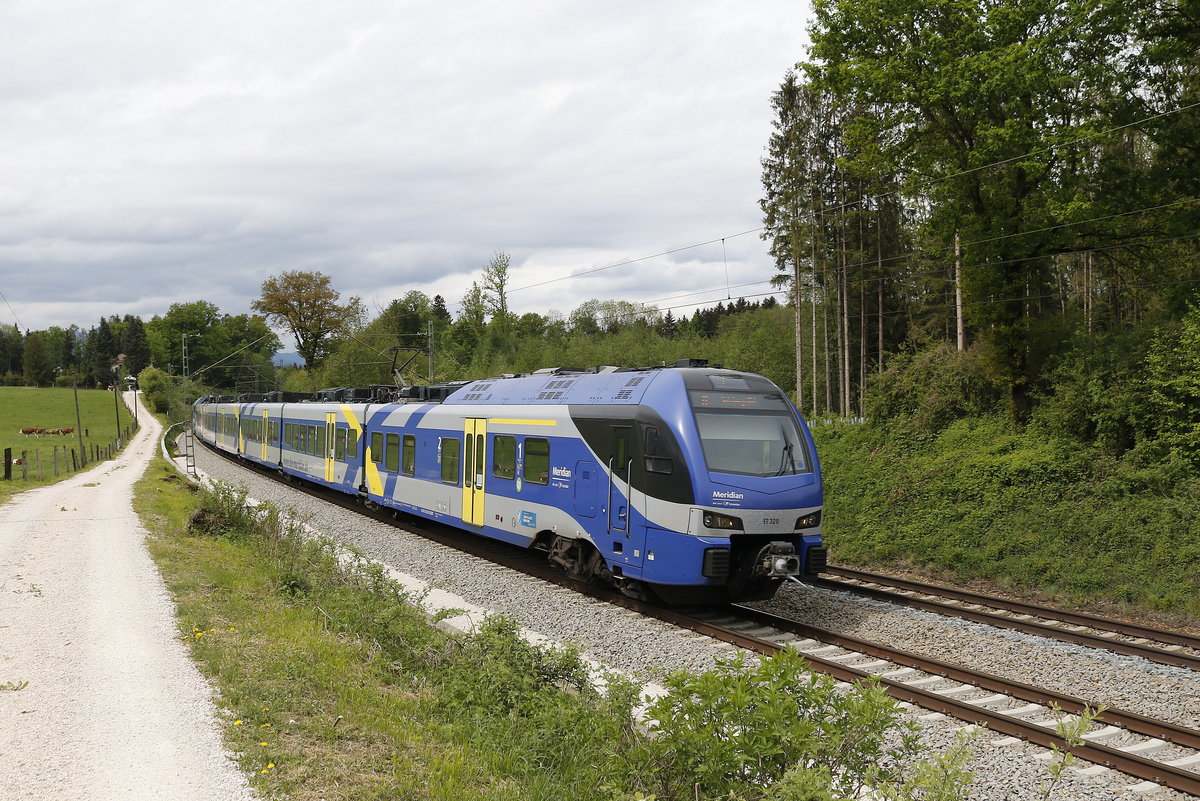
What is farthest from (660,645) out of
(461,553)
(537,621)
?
(461,553)

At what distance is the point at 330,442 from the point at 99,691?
17482mm

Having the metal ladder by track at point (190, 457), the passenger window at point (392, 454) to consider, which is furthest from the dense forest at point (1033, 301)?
the metal ladder by track at point (190, 457)

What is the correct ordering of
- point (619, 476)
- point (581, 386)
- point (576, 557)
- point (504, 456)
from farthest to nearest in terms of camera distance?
point (504, 456) → point (581, 386) → point (576, 557) → point (619, 476)

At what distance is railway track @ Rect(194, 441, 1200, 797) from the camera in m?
6.55

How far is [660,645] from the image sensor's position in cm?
983

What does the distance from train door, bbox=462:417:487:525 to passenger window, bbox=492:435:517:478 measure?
0.45 metres

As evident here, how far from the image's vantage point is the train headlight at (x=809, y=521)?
10.7 metres

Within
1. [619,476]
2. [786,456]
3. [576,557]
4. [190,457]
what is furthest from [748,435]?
[190,457]

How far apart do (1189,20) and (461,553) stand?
17.7m

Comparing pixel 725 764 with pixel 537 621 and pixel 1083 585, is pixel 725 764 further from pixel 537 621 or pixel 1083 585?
pixel 1083 585

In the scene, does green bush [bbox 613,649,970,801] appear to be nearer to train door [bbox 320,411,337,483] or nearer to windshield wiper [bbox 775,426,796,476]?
windshield wiper [bbox 775,426,796,476]

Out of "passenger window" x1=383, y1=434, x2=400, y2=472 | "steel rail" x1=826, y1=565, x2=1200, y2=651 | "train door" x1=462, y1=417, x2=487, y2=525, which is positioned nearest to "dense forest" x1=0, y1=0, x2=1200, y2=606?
"steel rail" x1=826, y1=565, x2=1200, y2=651

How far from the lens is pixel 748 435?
10914mm

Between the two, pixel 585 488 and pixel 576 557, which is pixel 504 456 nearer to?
pixel 576 557
